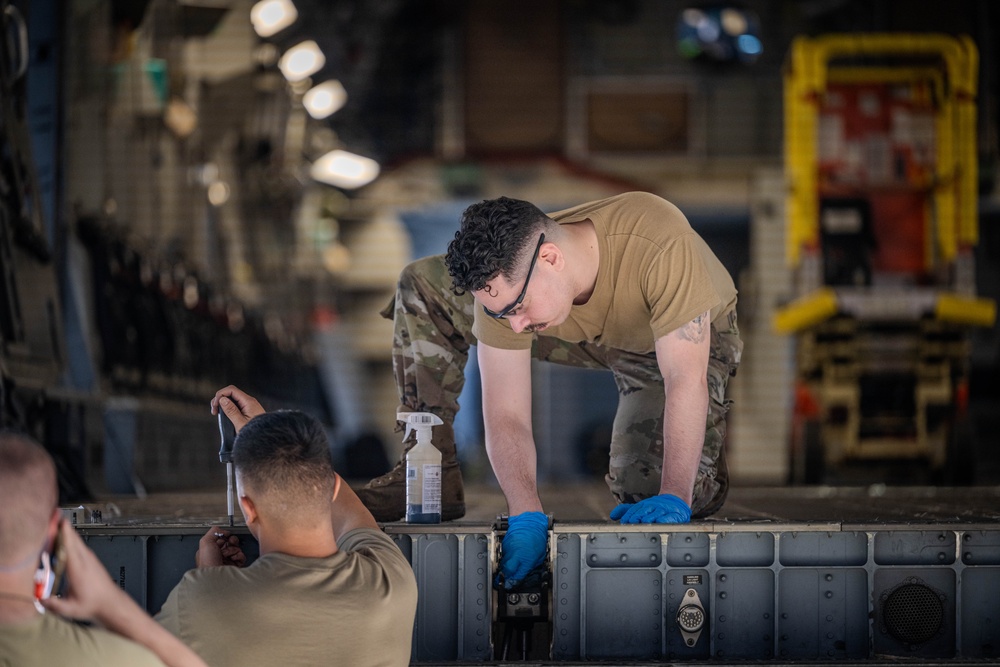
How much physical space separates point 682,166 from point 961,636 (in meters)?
13.3

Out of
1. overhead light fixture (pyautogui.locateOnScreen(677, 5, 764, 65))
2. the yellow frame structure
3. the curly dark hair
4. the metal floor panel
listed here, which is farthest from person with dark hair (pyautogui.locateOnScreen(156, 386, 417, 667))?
overhead light fixture (pyautogui.locateOnScreen(677, 5, 764, 65))

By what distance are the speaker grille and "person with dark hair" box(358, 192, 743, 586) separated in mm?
607

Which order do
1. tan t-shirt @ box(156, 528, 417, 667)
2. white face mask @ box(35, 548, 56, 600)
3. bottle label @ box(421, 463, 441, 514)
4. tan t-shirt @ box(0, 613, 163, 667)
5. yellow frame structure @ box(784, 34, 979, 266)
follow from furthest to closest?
yellow frame structure @ box(784, 34, 979, 266)
bottle label @ box(421, 463, 441, 514)
tan t-shirt @ box(156, 528, 417, 667)
white face mask @ box(35, 548, 56, 600)
tan t-shirt @ box(0, 613, 163, 667)

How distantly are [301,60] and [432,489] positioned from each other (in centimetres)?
996

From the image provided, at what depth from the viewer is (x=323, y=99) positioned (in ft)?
45.0

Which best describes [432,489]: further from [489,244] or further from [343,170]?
[343,170]

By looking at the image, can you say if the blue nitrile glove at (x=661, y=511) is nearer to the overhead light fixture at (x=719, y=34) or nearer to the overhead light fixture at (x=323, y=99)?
the overhead light fixture at (x=323, y=99)

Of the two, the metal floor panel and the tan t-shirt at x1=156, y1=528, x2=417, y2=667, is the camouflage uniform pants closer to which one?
the metal floor panel

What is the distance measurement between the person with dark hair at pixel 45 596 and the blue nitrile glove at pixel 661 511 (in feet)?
4.84

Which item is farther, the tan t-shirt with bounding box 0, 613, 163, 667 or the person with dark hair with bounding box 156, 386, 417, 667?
the person with dark hair with bounding box 156, 386, 417, 667

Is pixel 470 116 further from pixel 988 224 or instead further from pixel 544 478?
pixel 988 224

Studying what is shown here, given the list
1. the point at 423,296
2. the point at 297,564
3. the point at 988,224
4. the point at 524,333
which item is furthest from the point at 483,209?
the point at 988,224

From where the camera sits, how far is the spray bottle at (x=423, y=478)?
3.26 m

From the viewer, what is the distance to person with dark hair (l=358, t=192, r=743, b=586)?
308cm
